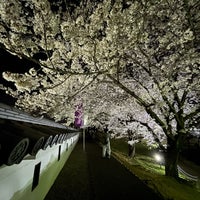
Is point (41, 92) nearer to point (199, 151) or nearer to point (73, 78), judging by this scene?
point (73, 78)

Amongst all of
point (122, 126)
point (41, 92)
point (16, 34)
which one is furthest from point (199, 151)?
point (16, 34)

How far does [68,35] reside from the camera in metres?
10.6

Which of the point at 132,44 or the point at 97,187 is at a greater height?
the point at 132,44

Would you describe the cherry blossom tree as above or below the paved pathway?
above

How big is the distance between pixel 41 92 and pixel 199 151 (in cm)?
2409

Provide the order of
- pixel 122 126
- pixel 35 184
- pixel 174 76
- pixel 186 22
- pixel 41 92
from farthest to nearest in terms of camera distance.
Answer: pixel 122 126 < pixel 41 92 < pixel 174 76 < pixel 186 22 < pixel 35 184

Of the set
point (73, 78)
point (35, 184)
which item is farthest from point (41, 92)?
point (35, 184)

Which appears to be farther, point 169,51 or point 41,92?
point 41,92

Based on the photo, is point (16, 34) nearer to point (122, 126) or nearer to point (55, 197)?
point (55, 197)

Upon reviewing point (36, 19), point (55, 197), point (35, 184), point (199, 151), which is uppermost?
point (36, 19)

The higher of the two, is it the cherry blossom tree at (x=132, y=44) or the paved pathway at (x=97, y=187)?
the cherry blossom tree at (x=132, y=44)

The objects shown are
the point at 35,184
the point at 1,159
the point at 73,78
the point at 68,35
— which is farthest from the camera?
the point at 73,78

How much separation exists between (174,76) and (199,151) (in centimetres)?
2192

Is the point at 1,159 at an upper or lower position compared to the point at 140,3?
lower
